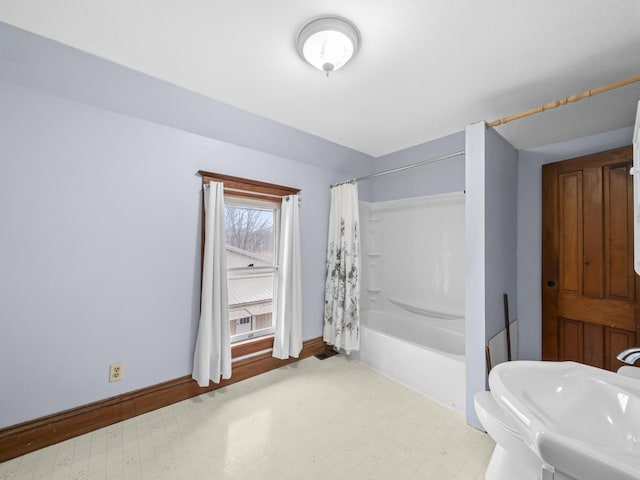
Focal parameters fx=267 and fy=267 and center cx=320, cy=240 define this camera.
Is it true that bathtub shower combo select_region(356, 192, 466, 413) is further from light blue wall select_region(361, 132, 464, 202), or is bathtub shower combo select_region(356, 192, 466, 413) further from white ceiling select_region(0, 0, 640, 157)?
white ceiling select_region(0, 0, 640, 157)

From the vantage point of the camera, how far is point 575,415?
95cm

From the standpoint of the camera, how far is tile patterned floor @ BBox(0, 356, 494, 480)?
1.47 m

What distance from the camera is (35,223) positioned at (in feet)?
5.36

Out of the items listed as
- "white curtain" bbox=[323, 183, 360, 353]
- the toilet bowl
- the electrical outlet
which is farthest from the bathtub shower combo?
the electrical outlet

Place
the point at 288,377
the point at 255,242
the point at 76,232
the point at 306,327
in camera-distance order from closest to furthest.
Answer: the point at 76,232, the point at 288,377, the point at 255,242, the point at 306,327

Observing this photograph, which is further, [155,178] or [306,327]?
[306,327]

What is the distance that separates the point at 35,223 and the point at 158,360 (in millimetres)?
1210

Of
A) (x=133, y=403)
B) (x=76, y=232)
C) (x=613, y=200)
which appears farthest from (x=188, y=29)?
(x=613, y=200)

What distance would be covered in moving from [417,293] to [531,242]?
1242 mm

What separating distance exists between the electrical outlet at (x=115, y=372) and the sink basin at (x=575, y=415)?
7.41 ft

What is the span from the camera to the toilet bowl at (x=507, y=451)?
966mm

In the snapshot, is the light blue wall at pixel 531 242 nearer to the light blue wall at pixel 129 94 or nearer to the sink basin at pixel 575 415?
the sink basin at pixel 575 415

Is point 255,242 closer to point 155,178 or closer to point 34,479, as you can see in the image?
point 155,178

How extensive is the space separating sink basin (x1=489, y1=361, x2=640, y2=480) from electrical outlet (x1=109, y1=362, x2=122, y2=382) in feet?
7.41
